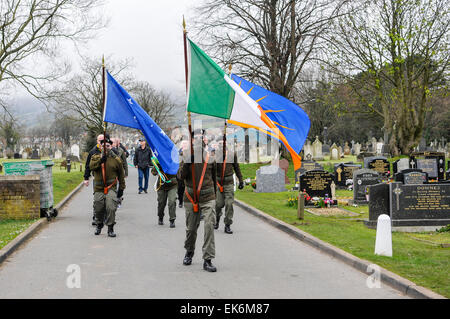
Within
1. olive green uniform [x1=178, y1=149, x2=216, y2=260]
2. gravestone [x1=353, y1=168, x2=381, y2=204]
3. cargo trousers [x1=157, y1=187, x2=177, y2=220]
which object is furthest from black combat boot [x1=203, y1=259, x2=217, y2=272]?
gravestone [x1=353, y1=168, x2=381, y2=204]

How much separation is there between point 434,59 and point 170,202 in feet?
94.1

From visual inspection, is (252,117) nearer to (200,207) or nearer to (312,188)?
(200,207)

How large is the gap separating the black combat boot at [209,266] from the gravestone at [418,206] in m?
6.06

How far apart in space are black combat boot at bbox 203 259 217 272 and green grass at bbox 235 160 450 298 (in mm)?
2459

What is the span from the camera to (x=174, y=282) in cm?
663

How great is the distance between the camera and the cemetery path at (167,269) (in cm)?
620

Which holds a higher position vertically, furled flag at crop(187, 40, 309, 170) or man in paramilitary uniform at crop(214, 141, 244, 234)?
furled flag at crop(187, 40, 309, 170)

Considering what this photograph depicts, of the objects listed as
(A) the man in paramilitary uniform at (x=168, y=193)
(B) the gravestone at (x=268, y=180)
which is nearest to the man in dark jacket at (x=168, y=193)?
(A) the man in paramilitary uniform at (x=168, y=193)

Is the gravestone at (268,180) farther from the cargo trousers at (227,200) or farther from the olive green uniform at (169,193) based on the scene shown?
the cargo trousers at (227,200)

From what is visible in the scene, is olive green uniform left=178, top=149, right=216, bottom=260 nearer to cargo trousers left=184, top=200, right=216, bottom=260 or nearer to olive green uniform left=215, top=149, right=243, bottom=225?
cargo trousers left=184, top=200, right=216, bottom=260

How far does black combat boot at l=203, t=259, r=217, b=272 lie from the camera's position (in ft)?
23.7
